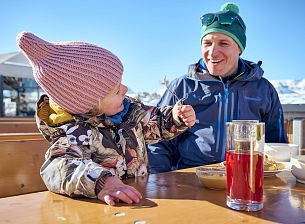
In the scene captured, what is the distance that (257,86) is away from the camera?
2.20 m

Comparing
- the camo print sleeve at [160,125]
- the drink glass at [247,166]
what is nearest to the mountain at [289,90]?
the camo print sleeve at [160,125]

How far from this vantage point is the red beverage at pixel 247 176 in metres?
0.83

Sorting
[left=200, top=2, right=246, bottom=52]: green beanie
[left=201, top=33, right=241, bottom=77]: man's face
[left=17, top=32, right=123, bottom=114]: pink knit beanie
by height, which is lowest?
[left=17, top=32, right=123, bottom=114]: pink knit beanie

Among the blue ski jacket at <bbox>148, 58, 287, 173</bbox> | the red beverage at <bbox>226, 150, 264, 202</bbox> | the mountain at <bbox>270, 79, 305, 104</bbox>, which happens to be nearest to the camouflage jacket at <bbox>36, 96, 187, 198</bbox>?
the red beverage at <bbox>226, 150, 264, 202</bbox>

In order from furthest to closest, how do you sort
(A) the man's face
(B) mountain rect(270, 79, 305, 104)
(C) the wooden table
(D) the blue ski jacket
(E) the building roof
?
(E) the building roof < (B) mountain rect(270, 79, 305, 104) < (A) the man's face < (D) the blue ski jacket < (C) the wooden table

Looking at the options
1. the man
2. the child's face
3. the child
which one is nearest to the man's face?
the man

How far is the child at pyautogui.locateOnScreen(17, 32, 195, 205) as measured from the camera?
107cm

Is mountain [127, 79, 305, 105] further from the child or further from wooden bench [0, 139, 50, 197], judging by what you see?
the child

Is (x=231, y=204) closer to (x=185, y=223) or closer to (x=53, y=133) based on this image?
(x=185, y=223)

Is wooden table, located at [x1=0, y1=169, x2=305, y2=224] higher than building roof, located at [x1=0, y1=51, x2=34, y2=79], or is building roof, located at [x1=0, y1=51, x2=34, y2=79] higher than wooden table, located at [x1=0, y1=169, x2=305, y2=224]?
building roof, located at [x1=0, y1=51, x2=34, y2=79]

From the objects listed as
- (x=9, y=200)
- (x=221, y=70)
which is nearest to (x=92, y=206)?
(x=9, y=200)

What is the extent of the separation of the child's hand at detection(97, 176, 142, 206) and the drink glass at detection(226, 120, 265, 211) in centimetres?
24

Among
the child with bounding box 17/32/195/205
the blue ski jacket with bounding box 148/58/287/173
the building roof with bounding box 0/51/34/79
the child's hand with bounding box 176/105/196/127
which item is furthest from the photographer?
the building roof with bounding box 0/51/34/79

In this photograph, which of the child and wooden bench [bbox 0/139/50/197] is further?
wooden bench [bbox 0/139/50/197]
